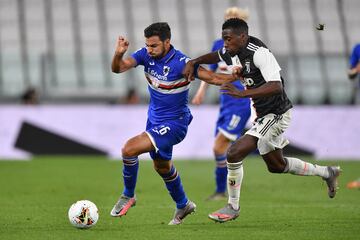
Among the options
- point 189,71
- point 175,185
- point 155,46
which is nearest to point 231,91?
point 189,71

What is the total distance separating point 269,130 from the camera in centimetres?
905

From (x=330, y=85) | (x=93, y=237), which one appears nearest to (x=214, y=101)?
(x=330, y=85)

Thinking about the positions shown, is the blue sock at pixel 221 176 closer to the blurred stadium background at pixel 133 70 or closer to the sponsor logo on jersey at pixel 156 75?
the sponsor logo on jersey at pixel 156 75

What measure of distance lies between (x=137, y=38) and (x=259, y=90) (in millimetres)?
17024

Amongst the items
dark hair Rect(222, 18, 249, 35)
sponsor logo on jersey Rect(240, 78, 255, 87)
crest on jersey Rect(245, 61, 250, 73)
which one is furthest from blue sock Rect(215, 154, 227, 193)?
dark hair Rect(222, 18, 249, 35)

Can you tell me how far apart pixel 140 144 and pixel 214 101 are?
13784 millimetres

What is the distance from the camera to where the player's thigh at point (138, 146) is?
8773 millimetres

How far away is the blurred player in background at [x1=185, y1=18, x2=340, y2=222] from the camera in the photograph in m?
8.59

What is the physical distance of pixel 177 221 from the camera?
30.1 feet

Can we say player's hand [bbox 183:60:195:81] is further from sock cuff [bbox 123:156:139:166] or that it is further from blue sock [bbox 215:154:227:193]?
blue sock [bbox 215:154:227:193]

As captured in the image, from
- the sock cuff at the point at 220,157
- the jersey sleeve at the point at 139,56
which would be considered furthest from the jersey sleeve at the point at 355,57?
the jersey sleeve at the point at 139,56

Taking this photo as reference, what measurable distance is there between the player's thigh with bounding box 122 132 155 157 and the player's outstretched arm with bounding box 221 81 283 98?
38.5 inches

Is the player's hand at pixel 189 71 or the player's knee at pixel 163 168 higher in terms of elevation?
the player's hand at pixel 189 71

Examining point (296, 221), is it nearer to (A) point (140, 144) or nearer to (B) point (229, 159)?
(B) point (229, 159)
